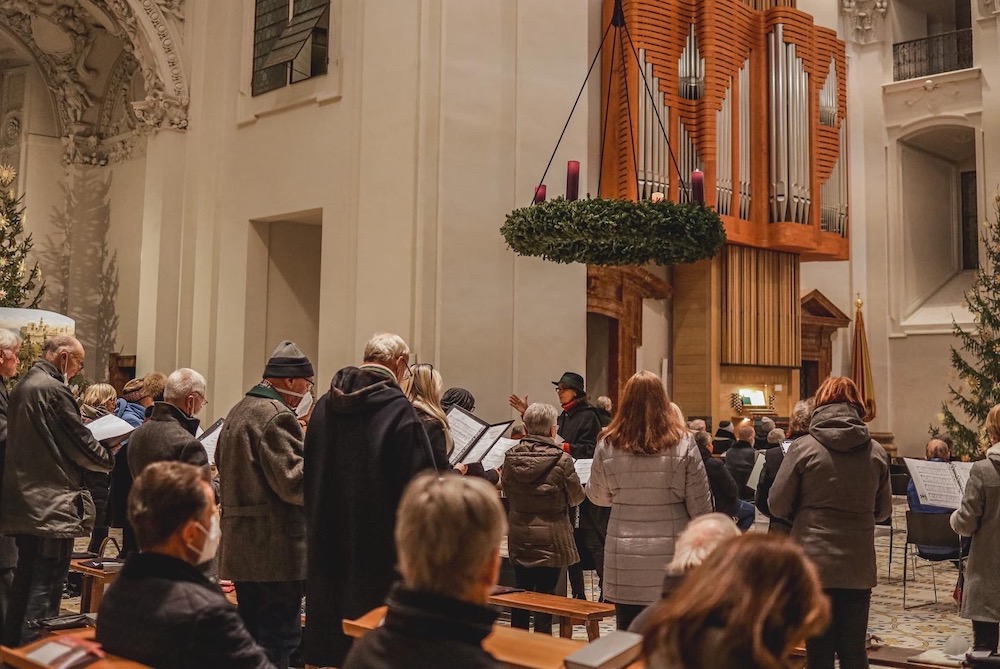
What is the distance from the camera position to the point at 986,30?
16.5 metres

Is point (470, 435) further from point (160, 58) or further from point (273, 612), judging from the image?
point (160, 58)

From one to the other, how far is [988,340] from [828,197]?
2909 millimetres

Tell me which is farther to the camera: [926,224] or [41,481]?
[926,224]

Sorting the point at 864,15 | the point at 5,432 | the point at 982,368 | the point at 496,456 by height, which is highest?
the point at 864,15

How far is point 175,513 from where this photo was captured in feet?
8.45

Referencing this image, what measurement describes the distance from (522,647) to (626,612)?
1206mm

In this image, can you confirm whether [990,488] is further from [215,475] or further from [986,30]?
[986,30]

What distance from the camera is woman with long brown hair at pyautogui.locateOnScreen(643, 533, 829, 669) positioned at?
169 cm

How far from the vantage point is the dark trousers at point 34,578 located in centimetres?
491

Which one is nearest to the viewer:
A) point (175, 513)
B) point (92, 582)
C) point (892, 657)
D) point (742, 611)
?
point (742, 611)

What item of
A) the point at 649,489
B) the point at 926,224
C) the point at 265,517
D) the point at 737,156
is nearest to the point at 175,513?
the point at 265,517

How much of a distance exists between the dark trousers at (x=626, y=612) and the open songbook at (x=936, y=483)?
282 centimetres

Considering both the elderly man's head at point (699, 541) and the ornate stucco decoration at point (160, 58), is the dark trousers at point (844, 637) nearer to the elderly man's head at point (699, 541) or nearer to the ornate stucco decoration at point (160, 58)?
the elderly man's head at point (699, 541)

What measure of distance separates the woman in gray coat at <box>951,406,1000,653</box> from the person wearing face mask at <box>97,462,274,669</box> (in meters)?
3.78
